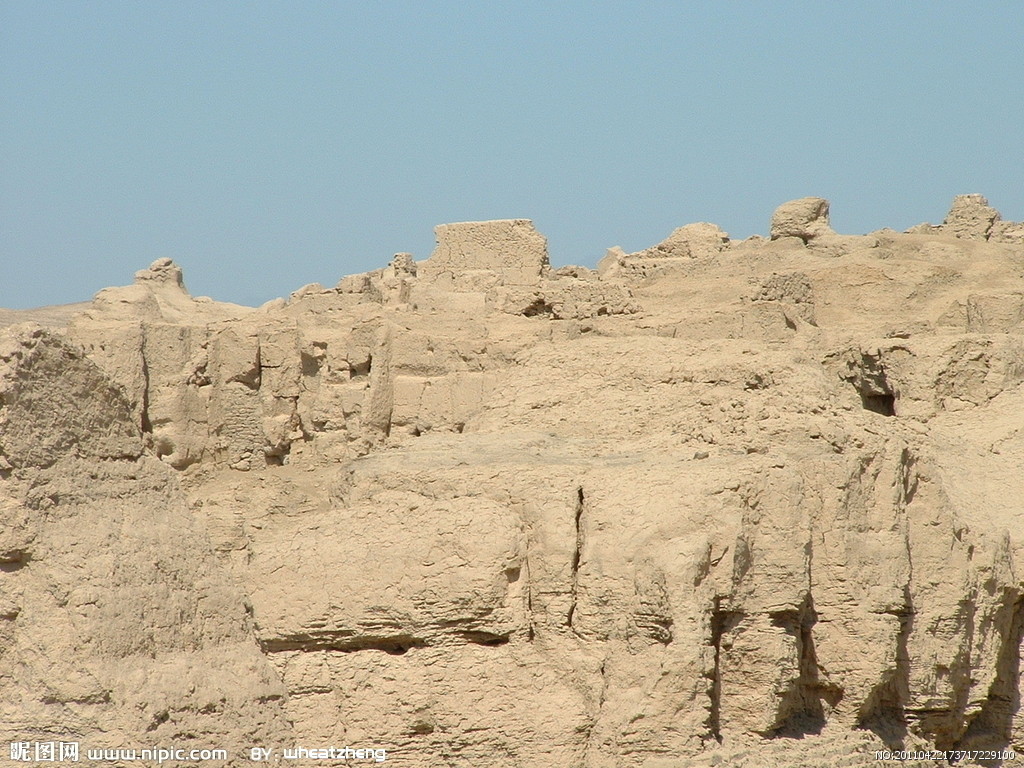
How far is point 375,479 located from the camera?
341 inches

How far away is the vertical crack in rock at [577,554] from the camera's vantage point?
8.03m

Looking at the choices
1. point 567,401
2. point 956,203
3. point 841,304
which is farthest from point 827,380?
point 956,203

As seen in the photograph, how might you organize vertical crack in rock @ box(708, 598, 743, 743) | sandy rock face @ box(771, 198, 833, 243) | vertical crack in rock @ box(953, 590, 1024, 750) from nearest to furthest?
vertical crack in rock @ box(708, 598, 743, 743)
vertical crack in rock @ box(953, 590, 1024, 750)
sandy rock face @ box(771, 198, 833, 243)

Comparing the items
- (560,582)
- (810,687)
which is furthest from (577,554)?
(810,687)

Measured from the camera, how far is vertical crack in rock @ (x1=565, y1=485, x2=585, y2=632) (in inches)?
316

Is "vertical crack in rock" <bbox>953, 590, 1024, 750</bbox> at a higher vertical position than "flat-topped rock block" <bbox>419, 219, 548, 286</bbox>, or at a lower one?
→ lower

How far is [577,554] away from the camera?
812 cm

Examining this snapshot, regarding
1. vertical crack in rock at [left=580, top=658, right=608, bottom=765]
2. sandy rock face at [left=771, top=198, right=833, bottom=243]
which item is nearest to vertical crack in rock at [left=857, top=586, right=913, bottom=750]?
vertical crack in rock at [left=580, top=658, right=608, bottom=765]

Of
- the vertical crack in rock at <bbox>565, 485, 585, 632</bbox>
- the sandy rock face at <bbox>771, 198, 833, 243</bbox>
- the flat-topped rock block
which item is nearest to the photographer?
the vertical crack in rock at <bbox>565, 485, 585, 632</bbox>

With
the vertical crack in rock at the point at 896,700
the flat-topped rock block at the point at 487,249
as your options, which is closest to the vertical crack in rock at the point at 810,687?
the vertical crack in rock at the point at 896,700

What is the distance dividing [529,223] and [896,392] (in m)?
8.99

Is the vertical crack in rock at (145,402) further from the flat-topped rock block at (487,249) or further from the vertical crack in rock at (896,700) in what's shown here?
the vertical crack in rock at (896,700)

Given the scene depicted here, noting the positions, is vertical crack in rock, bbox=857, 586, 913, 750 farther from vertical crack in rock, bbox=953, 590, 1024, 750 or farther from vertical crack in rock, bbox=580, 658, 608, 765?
vertical crack in rock, bbox=580, 658, 608, 765

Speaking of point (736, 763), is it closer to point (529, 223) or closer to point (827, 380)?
point (827, 380)
